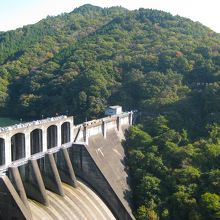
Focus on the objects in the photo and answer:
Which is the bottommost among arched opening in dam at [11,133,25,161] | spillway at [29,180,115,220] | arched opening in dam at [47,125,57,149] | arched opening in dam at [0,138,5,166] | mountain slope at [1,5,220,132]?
spillway at [29,180,115,220]

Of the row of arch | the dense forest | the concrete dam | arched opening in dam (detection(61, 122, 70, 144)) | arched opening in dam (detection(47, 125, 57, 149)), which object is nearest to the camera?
the concrete dam

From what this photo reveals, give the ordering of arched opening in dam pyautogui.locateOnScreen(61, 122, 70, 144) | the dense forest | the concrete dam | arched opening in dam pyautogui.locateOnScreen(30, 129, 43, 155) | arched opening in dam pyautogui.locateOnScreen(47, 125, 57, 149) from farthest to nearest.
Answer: arched opening in dam pyautogui.locateOnScreen(61, 122, 70, 144) → the dense forest → arched opening in dam pyautogui.locateOnScreen(47, 125, 57, 149) → arched opening in dam pyautogui.locateOnScreen(30, 129, 43, 155) → the concrete dam

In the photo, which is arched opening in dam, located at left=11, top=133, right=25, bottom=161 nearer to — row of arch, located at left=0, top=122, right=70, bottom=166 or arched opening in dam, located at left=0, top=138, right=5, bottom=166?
row of arch, located at left=0, top=122, right=70, bottom=166

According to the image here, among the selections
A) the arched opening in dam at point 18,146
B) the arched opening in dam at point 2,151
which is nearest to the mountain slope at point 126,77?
the arched opening in dam at point 18,146

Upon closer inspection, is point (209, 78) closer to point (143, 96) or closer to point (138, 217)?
point (143, 96)

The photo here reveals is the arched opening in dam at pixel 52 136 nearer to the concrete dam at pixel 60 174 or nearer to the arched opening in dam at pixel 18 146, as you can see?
the concrete dam at pixel 60 174

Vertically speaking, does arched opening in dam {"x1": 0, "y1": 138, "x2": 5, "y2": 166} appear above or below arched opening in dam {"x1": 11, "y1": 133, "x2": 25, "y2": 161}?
below

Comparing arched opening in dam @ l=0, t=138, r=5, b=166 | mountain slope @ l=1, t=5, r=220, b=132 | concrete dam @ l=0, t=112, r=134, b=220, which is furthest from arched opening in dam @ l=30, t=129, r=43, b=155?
mountain slope @ l=1, t=5, r=220, b=132
